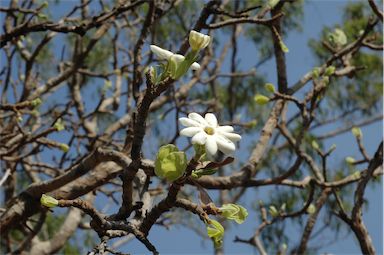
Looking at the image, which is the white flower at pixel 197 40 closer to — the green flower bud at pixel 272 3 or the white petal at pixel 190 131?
the white petal at pixel 190 131

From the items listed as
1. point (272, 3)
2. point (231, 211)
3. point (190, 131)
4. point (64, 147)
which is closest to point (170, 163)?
point (190, 131)

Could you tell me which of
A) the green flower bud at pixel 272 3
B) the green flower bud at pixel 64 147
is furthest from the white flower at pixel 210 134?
the green flower bud at pixel 64 147

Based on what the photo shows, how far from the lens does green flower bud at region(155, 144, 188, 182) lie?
1184 mm

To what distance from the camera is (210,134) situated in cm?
118

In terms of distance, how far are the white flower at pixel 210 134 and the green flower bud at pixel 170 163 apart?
0.18ft

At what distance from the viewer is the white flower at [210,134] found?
1.13m

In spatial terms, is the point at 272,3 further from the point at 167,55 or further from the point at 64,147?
the point at 167,55

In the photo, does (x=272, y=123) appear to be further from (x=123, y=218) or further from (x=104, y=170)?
(x=123, y=218)

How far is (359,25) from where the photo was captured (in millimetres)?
6926

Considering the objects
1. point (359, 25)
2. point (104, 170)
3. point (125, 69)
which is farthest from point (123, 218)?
point (359, 25)

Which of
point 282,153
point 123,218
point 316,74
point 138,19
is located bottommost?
point 123,218

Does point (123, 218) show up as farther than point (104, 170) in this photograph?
No

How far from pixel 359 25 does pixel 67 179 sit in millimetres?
5697

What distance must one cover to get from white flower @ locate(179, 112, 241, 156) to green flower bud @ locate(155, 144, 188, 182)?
0.05 m
